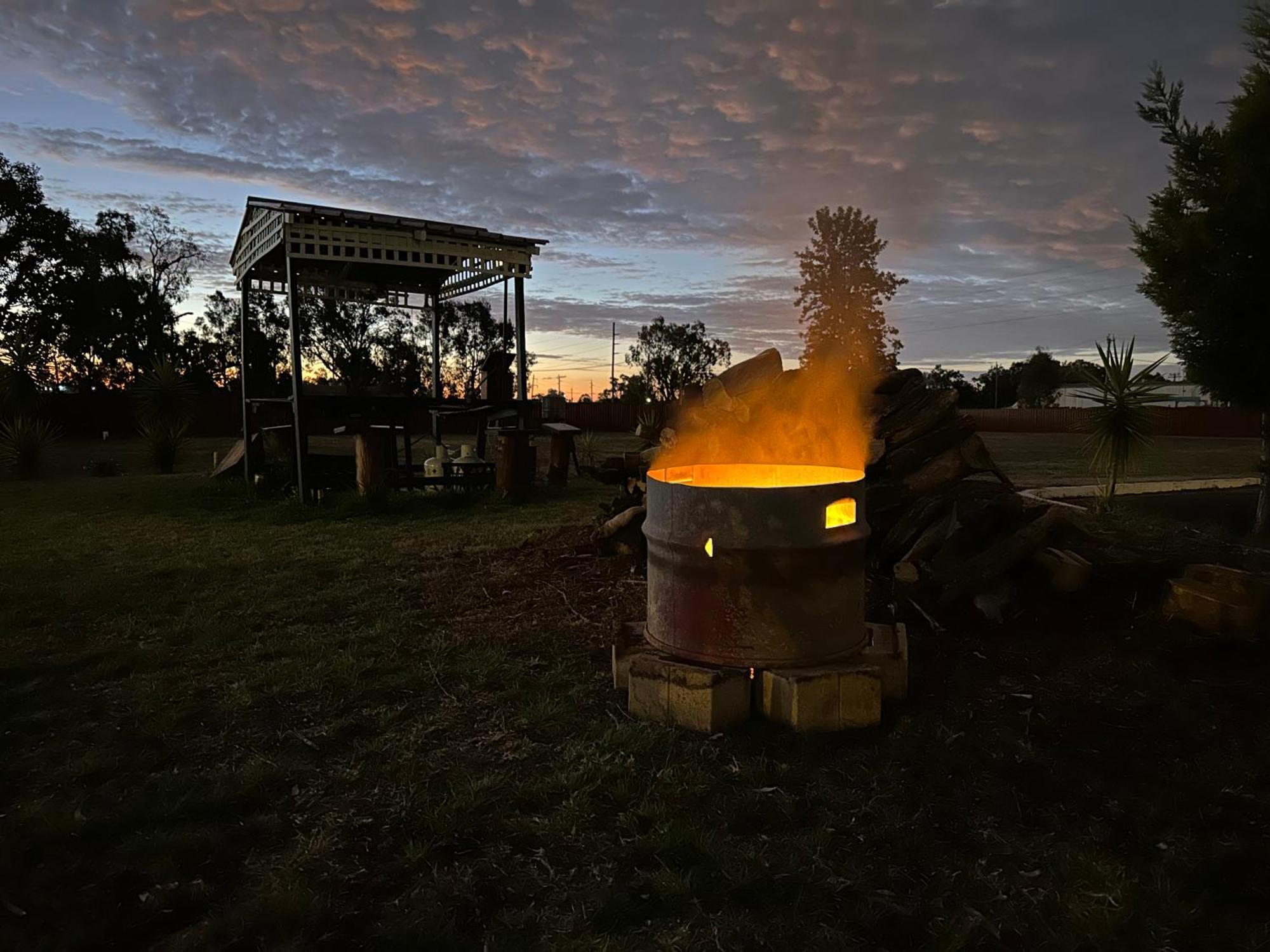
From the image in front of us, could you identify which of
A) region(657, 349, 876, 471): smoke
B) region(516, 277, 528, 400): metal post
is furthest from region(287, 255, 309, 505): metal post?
region(657, 349, 876, 471): smoke

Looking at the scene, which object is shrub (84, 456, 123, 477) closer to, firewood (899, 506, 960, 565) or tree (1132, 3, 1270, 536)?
firewood (899, 506, 960, 565)

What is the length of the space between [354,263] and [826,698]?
10776 mm

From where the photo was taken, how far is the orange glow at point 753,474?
3775mm

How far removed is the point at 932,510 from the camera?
451 centimetres

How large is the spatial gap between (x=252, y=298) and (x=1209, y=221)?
109 feet

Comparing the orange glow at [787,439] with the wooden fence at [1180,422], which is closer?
the orange glow at [787,439]

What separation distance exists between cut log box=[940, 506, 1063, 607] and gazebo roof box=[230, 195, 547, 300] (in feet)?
28.1

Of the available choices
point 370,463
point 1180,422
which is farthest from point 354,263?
point 1180,422

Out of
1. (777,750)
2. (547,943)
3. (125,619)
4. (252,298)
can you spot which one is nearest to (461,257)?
(125,619)

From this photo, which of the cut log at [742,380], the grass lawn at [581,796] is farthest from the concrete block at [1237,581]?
the cut log at [742,380]

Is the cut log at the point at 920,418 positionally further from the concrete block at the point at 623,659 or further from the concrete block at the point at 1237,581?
the concrete block at the point at 623,659

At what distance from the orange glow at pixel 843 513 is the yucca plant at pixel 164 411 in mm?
14570

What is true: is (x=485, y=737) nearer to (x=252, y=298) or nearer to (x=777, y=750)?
(x=777, y=750)

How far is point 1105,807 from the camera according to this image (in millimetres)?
2381
